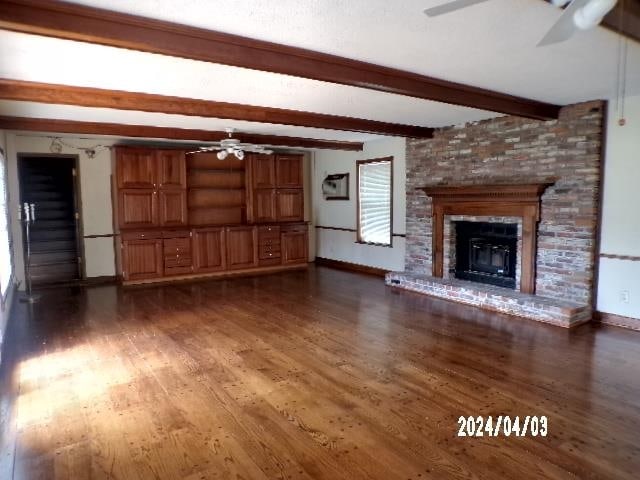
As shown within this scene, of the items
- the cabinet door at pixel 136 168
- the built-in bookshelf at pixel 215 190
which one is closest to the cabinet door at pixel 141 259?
the cabinet door at pixel 136 168

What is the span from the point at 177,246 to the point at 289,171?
8.61 feet

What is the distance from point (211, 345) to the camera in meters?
4.30

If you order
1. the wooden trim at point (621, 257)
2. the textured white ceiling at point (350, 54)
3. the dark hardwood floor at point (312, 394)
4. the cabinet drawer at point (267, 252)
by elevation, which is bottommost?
the dark hardwood floor at point (312, 394)

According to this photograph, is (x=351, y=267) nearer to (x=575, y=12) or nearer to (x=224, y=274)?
(x=224, y=274)

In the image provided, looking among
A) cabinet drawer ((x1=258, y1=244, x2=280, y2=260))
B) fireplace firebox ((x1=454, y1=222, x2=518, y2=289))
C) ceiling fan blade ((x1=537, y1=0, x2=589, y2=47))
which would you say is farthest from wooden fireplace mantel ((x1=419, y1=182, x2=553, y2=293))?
ceiling fan blade ((x1=537, y1=0, x2=589, y2=47))

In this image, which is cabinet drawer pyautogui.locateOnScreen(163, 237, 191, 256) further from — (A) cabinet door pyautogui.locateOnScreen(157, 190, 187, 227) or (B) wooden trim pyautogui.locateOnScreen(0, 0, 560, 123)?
(B) wooden trim pyautogui.locateOnScreen(0, 0, 560, 123)

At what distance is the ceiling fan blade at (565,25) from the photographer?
1823 mm

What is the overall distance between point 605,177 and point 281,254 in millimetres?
5599

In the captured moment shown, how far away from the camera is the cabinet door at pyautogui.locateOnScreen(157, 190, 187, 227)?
7.51 metres

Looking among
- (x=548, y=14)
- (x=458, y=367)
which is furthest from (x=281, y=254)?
(x=548, y=14)

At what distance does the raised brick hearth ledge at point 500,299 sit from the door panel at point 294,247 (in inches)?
97.3

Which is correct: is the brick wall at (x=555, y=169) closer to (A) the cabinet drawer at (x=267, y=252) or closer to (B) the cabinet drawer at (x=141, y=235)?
(A) the cabinet drawer at (x=267, y=252)

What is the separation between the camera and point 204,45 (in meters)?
2.71

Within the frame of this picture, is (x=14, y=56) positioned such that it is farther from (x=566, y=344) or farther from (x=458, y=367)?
(x=566, y=344)
